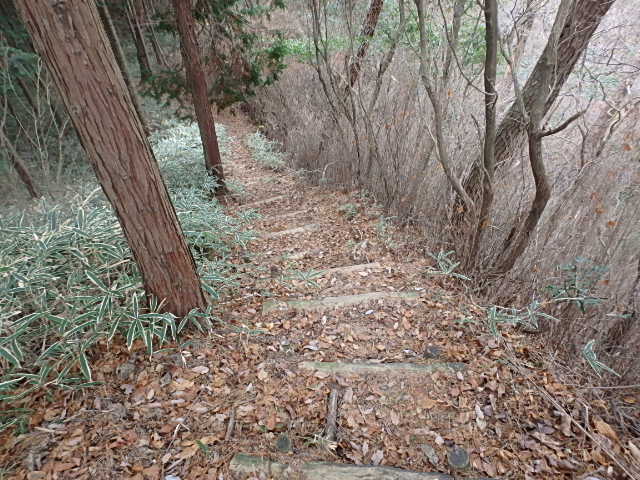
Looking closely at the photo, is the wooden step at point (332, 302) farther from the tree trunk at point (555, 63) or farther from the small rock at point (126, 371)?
the tree trunk at point (555, 63)

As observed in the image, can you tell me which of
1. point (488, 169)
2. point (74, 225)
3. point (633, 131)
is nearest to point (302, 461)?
point (488, 169)

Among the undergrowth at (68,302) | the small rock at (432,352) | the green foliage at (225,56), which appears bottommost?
the small rock at (432,352)

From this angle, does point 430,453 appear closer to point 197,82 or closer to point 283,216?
point 283,216

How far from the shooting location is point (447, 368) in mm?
1772

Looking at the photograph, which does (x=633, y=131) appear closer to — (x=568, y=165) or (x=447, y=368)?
(x=568, y=165)

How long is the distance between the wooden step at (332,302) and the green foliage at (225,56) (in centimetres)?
382

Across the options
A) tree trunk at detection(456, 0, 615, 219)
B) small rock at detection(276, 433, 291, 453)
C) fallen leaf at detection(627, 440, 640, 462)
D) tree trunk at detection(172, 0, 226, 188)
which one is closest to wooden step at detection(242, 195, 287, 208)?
tree trunk at detection(172, 0, 226, 188)

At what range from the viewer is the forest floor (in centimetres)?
139

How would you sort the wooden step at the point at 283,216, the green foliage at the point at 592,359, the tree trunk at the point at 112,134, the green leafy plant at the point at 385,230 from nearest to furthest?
1. the tree trunk at the point at 112,134
2. the green foliage at the point at 592,359
3. the green leafy plant at the point at 385,230
4. the wooden step at the point at 283,216

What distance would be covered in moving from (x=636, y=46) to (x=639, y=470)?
377cm

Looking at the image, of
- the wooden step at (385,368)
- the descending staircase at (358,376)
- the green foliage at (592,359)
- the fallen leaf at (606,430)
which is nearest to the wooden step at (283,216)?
the descending staircase at (358,376)

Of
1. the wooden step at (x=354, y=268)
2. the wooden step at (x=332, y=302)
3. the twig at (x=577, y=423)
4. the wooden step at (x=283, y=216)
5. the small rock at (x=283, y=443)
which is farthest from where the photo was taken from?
the wooden step at (x=283, y=216)

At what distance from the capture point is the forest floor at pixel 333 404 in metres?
1.39

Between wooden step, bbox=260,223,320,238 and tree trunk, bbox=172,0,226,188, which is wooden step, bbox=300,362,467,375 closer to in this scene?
wooden step, bbox=260,223,320,238
